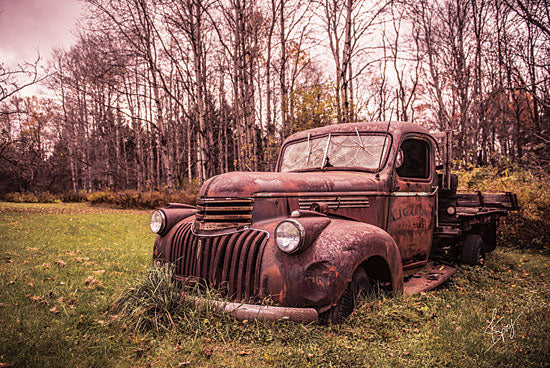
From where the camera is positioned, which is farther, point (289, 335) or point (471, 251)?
point (471, 251)

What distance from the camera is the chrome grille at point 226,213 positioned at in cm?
331

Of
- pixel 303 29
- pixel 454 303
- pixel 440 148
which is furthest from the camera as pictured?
pixel 303 29

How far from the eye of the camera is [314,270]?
287 centimetres

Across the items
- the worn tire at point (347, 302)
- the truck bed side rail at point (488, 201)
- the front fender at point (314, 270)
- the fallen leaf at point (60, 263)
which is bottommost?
the fallen leaf at point (60, 263)

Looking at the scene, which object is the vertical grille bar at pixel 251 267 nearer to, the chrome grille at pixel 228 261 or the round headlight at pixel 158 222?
the chrome grille at pixel 228 261

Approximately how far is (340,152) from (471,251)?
2.90 metres

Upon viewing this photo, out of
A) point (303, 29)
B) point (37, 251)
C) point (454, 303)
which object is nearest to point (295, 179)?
point (454, 303)

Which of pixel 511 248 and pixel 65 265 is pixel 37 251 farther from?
pixel 511 248

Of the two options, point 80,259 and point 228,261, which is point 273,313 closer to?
point 228,261

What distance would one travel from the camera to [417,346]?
9.34 ft

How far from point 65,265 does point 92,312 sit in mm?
2797

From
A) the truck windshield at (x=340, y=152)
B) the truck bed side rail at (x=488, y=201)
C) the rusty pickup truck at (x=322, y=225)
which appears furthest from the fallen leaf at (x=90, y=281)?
the truck bed side rail at (x=488, y=201)

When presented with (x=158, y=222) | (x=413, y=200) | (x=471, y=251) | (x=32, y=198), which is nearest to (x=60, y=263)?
(x=158, y=222)
